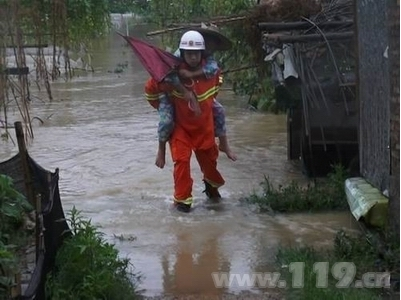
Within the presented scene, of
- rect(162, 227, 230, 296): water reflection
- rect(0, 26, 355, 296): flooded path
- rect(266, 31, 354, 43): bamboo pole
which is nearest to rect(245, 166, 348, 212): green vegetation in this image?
rect(0, 26, 355, 296): flooded path

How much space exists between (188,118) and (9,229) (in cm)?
206

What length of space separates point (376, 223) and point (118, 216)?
2462 mm

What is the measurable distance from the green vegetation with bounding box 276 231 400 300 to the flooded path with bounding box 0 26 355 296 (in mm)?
256

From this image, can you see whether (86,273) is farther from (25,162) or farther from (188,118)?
(188,118)

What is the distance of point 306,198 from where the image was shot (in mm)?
7309

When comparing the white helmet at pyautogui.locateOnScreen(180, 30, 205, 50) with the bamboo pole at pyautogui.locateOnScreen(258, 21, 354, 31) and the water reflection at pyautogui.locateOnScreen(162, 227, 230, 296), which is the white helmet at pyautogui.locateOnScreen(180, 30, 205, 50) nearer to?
the bamboo pole at pyautogui.locateOnScreen(258, 21, 354, 31)

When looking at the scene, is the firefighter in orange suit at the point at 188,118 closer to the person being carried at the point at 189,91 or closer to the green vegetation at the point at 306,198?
the person being carried at the point at 189,91

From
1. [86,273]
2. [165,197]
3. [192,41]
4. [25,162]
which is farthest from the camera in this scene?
[165,197]

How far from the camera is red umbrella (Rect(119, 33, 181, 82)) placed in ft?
23.4

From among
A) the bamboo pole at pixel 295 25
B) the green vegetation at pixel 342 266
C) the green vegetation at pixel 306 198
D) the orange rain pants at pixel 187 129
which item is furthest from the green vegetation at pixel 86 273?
the bamboo pole at pixel 295 25

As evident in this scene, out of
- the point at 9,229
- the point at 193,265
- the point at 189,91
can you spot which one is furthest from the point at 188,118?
the point at 9,229

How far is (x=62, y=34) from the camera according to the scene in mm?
8867

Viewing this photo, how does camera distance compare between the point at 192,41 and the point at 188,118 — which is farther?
the point at 188,118

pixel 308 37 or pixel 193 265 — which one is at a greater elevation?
pixel 308 37
